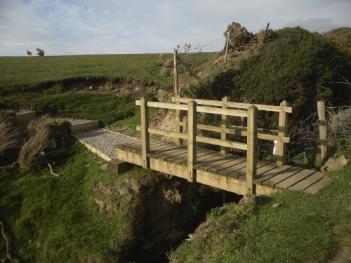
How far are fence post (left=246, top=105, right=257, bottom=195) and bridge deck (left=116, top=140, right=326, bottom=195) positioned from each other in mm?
129

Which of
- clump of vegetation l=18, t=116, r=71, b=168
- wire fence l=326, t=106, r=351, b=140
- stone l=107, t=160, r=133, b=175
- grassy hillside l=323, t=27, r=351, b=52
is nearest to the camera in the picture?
wire fence l=326, t=106, r=351, b=140

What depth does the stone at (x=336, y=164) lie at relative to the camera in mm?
7637

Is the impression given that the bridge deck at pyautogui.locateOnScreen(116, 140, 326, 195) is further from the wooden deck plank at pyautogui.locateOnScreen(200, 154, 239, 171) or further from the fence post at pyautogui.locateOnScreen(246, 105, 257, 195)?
the fence post at pyautogui.locateOnScreen(246, 105, 257, 195)

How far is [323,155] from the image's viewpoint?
898cm

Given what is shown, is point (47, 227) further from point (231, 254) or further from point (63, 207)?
point (231, 254)

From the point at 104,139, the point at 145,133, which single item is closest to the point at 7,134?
the point at 104,139

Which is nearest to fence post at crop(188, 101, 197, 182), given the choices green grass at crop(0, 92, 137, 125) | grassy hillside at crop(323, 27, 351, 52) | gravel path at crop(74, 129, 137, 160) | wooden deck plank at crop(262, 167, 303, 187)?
wooden deck plank at crop(262, 167, 303, 187)

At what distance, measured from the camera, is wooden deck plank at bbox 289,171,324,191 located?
23.8 ft

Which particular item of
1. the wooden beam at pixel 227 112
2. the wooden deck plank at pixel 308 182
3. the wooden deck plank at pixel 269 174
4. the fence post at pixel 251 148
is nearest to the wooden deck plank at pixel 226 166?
the fence post at pixel 251 148

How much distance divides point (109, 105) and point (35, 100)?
3.43 meters

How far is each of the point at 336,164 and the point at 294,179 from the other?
1015 millimetres

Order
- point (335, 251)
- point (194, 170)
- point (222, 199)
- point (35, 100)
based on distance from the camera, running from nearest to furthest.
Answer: point (335, 251) < point (194, 170) < point (222, 199) < point (35, 100)

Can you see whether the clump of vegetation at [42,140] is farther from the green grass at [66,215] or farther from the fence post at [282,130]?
the fence post at [282,130]

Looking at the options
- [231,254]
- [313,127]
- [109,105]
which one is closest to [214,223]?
[231,254]
